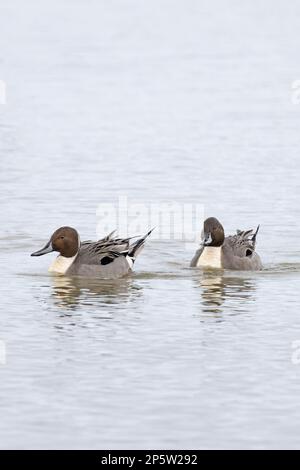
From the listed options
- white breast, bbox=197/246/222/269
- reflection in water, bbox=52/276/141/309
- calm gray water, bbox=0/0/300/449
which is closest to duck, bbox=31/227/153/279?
reflection in water, bbox=52/276/141/309

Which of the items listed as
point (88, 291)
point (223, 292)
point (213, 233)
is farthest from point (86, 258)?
point (223, 292)

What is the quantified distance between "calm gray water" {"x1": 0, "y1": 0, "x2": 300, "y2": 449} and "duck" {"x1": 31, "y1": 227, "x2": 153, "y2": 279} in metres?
0.27

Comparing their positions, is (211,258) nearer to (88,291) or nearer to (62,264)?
(62,264)

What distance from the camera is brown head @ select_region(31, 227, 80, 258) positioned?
17.7 meters

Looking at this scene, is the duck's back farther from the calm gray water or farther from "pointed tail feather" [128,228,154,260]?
"pointed tail feather" [128,228,154,260]

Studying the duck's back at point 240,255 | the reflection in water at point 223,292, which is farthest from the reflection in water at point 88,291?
the duck's back at point 240,255

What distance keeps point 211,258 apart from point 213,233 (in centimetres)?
35

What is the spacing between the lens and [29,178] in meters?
23.5

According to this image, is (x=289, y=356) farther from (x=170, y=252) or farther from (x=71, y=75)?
(x=71, y=75)

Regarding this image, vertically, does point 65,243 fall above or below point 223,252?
above

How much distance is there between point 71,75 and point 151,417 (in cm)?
2342

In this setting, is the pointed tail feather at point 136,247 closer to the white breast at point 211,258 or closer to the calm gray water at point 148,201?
the calm gray water at point 148,201

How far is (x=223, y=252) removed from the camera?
1833 centimetres
